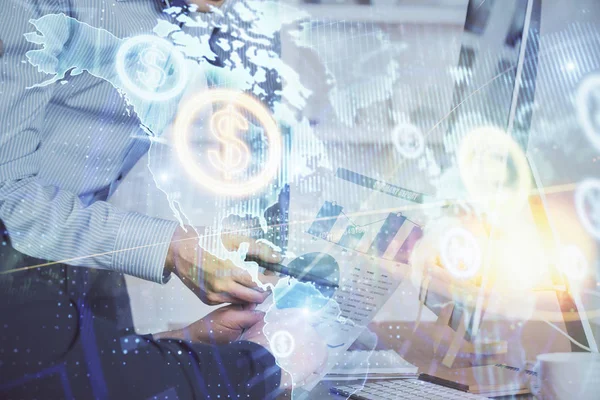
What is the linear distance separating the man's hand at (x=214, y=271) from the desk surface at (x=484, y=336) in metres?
0.29

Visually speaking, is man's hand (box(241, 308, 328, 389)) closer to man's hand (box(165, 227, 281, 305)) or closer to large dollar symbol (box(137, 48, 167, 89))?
man's hand (box(165, 227, 281, 305))

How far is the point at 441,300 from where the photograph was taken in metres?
0.86

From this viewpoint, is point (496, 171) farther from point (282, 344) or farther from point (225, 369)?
point (225, 369)

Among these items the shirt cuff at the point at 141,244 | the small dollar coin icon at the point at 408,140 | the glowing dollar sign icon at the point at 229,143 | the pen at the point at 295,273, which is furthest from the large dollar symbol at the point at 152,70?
the small dollar coin icon at the point at 408,140

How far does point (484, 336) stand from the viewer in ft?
2.83

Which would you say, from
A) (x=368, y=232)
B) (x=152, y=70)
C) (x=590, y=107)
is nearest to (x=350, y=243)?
(x=368, y=232)

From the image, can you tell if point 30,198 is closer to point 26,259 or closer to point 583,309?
point 26,259

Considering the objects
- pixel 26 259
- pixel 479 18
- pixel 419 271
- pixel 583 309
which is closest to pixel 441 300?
pixel 419 271

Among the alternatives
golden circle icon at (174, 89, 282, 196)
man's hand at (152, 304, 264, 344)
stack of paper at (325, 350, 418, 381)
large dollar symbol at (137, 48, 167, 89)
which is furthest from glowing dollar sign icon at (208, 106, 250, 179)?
stack of paper at (325, 350, 418, 381)

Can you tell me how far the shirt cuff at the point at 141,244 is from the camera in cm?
68

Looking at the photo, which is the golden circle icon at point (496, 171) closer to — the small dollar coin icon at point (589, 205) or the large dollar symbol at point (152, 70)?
the small dollar coin icon at point (589, 205)

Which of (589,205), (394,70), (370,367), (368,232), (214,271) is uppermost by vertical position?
(394,70)

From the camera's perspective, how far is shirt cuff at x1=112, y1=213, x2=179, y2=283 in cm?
68

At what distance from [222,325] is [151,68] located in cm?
46
